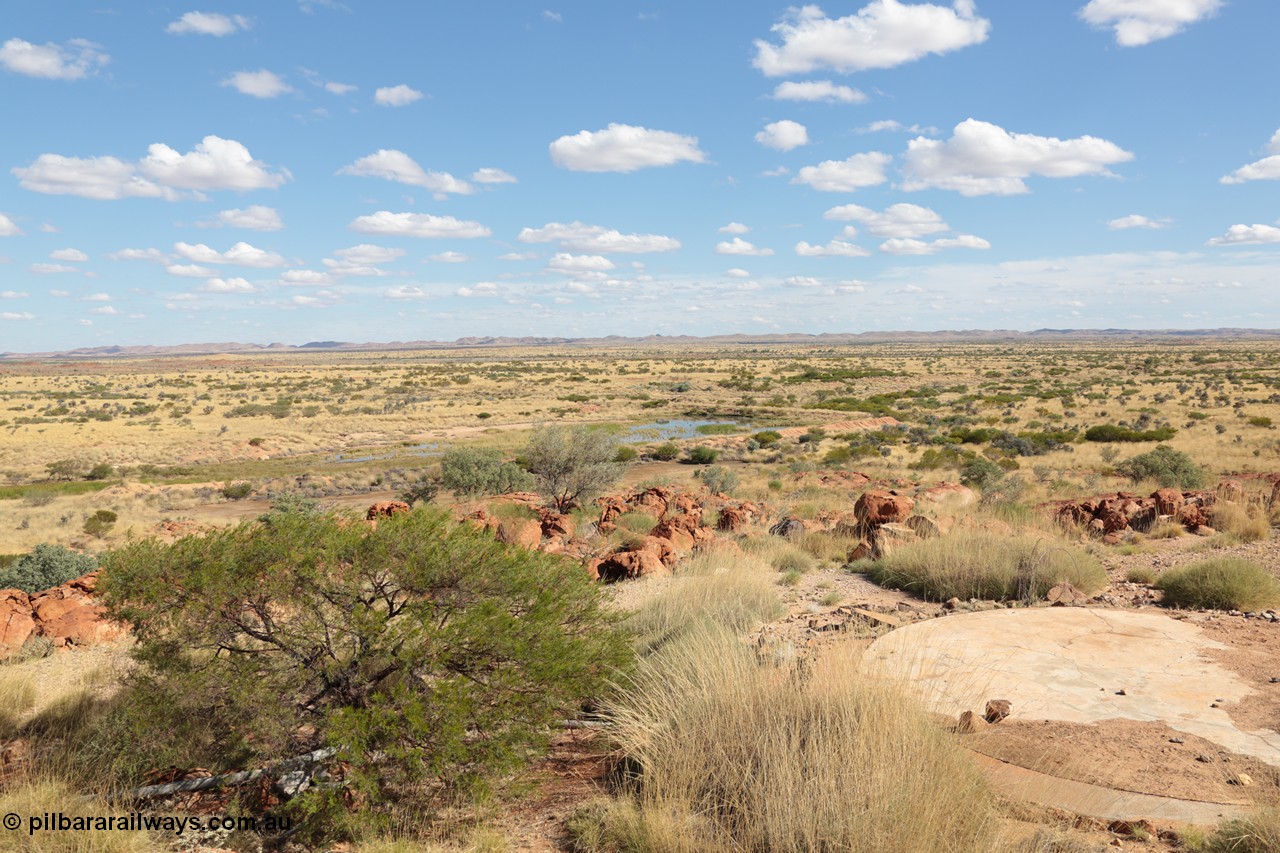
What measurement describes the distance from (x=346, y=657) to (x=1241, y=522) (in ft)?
49.7

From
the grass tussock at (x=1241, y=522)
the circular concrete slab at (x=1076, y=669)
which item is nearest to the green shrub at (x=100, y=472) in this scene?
the circular concrete slab at (x=1076, y=669)

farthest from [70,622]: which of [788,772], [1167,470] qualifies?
[1167,470]

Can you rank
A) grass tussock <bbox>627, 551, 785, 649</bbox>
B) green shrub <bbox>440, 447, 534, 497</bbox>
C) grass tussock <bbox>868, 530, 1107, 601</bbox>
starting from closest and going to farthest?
grass tussock <bbox>627, 551, 785, 649</bbox> < grass tussock <bbox>868, 530, 1107, 601</bbox> < green shrub <bbox>440, 447, 534, 497</bbox>

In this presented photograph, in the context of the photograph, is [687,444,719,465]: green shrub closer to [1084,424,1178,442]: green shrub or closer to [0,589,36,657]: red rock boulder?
[1084,424,1178,442]: green shrub

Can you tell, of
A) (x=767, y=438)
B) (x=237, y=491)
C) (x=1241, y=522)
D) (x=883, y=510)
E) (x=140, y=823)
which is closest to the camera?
(x=140, y=823)

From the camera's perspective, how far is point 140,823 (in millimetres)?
4621

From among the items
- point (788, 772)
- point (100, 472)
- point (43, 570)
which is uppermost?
point (788, 772)

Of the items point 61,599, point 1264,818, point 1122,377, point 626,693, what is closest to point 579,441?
point 61,599

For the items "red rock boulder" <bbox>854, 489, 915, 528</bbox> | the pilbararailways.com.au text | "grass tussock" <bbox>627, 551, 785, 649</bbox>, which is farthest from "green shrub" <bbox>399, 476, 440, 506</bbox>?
the pilbararailways.com.au text

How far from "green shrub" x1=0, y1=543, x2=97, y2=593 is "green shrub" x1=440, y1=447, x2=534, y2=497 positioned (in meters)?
10.6

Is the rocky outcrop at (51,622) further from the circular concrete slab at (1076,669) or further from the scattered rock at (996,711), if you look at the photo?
the scattered rock at (996,711)

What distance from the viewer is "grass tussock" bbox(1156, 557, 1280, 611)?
895cm

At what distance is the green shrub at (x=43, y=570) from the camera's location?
12.2 metres

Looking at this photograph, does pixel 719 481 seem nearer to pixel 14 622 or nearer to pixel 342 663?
pixel 14 622
